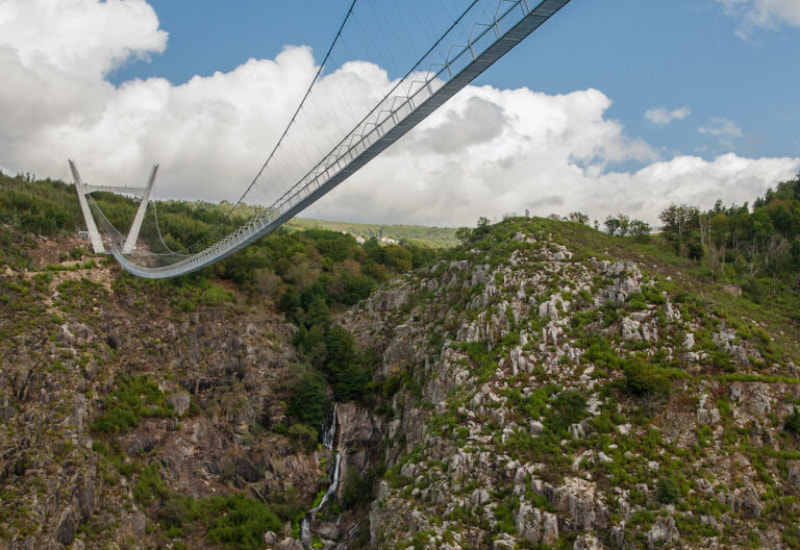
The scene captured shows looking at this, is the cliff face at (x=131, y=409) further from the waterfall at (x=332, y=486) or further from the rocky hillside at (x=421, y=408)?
the waterfall at (x=332, y=486)

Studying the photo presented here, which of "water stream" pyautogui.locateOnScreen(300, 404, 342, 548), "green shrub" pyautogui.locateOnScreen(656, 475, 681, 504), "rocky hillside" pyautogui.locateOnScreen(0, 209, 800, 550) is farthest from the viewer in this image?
"water stream" pyautogui.locateOnScreen(300, 404, 342, 548)

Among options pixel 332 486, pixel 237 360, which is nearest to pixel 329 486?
pixel 332 486

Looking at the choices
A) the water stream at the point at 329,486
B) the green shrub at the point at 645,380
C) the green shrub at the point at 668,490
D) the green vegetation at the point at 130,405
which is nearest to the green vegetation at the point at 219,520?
the water stream at the point at 329,486

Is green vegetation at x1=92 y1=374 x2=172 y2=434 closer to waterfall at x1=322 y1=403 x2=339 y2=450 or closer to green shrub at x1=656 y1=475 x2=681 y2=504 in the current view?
waterfall at x1=322 y1=403 x2=339 y2=450

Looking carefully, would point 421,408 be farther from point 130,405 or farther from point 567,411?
point 130,405

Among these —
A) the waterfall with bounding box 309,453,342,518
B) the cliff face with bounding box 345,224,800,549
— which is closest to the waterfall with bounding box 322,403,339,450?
the waterfall with bounding box 309,453,342,518

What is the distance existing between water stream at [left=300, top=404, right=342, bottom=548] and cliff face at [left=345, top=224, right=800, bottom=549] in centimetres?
565

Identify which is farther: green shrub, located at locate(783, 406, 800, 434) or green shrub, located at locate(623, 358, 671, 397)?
green shrub, located at locate(623, 358, 671, 397)

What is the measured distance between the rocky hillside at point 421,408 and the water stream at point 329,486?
17cm

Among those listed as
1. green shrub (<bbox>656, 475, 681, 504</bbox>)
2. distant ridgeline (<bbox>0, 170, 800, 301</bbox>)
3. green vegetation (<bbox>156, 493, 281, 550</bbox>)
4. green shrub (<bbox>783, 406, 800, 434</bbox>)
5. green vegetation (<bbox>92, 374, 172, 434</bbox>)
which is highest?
distant ridgeline (<bbox>0, 170, 800, 301</bbox>)

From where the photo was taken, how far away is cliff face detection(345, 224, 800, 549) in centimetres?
2619

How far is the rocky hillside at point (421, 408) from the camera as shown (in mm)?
27500

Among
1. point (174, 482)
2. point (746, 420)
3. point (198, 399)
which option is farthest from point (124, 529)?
point (746, 420)

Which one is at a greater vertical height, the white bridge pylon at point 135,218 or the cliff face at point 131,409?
the white bridge pylon at point 135,218
